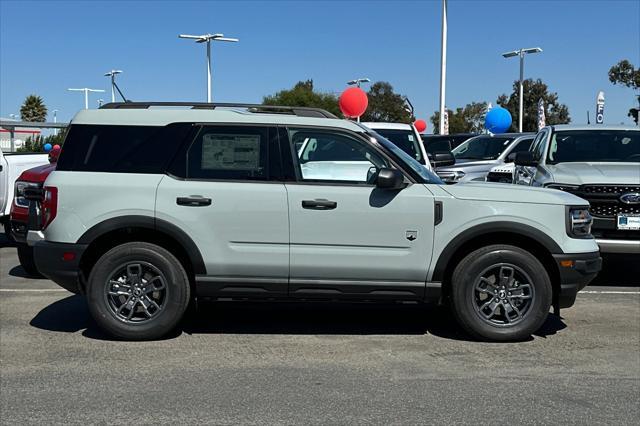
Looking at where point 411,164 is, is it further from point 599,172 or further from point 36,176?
point 36,176

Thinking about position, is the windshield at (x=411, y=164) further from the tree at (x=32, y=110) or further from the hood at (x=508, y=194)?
the tree at (x=32, y=110)

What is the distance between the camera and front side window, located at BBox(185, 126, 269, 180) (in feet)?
20.2

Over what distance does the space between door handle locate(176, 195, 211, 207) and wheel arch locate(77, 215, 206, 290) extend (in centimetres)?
21

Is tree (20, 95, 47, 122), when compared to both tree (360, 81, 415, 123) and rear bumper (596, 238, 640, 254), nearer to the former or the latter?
tree (360, 81, 415, 123)

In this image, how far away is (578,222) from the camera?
6234 millimetres

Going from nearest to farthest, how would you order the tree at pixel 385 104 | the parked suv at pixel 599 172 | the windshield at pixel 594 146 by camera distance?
the parked suv at pixel 599 172 → the windshield at pixel 594 146 → the tree at pixel 385 104

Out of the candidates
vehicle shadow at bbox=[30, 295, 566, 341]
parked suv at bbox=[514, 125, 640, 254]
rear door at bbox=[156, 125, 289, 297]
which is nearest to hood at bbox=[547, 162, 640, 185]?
parked suv at bbox=[514, 125, 640, 254]

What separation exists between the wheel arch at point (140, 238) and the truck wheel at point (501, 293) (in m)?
2.20

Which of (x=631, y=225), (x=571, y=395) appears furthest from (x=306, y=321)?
(x=631, y=225)

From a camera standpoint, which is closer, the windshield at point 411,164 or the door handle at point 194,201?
the door handle at point 194,201

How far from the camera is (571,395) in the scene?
490 centimetres

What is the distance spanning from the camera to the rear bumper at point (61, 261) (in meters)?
6.09

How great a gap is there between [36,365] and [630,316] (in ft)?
18.2

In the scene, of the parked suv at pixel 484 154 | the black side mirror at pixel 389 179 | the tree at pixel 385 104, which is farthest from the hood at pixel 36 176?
the tree at pixel 385 104
